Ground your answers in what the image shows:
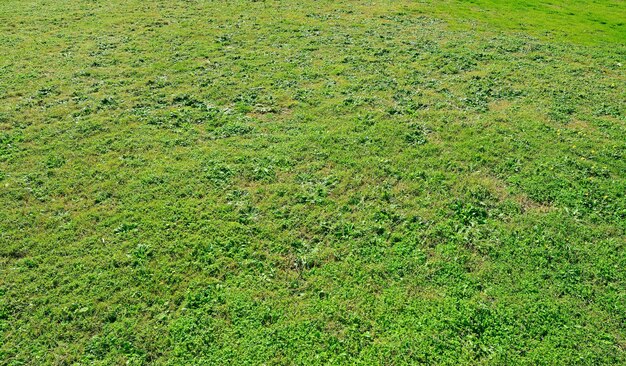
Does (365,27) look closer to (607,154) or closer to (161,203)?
(607,154)

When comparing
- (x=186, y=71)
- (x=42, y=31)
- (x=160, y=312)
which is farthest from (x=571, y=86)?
(x=42, y=31)

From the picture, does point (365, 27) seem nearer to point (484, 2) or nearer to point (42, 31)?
point (484, 2)

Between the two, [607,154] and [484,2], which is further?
[484,2]

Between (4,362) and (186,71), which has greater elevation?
(186,71)

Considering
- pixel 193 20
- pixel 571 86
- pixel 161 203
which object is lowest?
pixel 161 203

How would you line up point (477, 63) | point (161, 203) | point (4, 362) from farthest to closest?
point (477, 63) < point (161, 203) < point (4, 362)

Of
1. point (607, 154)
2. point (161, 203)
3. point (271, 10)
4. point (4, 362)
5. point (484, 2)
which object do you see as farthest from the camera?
point (484, 2)
